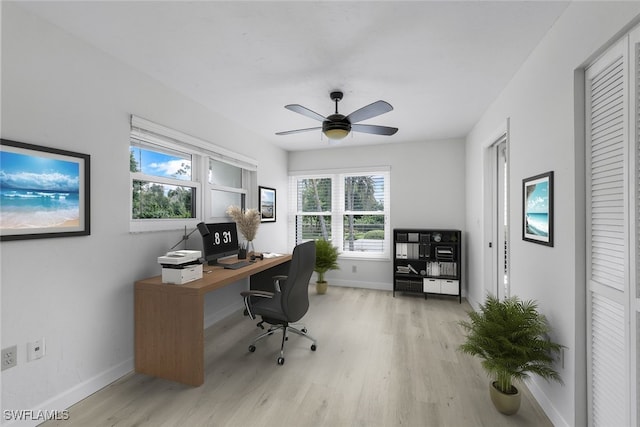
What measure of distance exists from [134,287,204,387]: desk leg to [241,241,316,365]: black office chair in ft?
1.65

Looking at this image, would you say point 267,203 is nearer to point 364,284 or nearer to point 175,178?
point 175,178

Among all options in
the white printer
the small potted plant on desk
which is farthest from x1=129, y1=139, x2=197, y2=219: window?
the small potted plant on desk

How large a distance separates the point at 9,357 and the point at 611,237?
3.29 metres

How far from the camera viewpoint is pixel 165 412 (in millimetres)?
1857

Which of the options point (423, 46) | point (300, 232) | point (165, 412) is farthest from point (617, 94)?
point (300, 232)

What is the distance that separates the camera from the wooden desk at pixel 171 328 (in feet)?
6.96

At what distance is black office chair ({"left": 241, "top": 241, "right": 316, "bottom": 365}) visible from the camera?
8.00 ft

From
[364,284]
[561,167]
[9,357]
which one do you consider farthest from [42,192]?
[364,284]

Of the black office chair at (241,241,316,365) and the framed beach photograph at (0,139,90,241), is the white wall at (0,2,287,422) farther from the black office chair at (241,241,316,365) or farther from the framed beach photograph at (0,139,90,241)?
Result: the black office chair at (241,241,316,365)

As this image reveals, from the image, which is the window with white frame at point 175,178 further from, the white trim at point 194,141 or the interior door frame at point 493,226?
the interior door frame at point 493,226

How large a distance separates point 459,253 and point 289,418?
3422 mm

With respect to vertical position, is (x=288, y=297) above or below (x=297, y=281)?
below

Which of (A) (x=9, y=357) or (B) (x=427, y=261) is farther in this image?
(B) (x=427, y=261)

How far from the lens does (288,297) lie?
8.10ft
